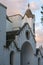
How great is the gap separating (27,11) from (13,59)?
17530 mm

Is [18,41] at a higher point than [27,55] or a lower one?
higher

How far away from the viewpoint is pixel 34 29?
5562cm

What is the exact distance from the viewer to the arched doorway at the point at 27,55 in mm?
48812

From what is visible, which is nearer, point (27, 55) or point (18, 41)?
point (18, 41)

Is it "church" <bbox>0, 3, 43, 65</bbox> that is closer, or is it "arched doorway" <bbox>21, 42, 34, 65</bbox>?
"church" <bbox>0, 3, 43, 65</bbox>

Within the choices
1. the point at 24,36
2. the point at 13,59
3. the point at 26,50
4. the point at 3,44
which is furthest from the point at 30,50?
the point at 3,44

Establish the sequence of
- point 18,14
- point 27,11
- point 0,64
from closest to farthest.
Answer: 1. point 0,64
2. point 18,14
3. point 27,11

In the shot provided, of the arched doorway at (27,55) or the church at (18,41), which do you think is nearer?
the church at (18,41)

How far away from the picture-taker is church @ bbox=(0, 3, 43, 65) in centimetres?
3906

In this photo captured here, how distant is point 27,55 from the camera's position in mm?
49719

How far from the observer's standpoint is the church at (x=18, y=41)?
128 feet

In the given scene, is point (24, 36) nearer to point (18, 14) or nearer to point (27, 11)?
point (18, 14)

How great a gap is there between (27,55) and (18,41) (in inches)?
270

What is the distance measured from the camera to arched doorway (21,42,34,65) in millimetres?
48812
